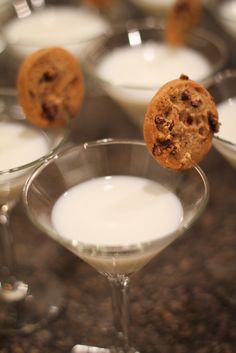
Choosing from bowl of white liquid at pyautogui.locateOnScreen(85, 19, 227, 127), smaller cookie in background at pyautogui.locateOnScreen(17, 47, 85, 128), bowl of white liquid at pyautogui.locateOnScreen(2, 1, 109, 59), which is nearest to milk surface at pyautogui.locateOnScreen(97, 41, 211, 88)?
bowl of white liquid at pyautogui.locateOnScreen(85, 19, 227, 127)

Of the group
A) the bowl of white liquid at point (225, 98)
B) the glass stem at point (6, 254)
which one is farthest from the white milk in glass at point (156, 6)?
the glass stem at point (6, 254)

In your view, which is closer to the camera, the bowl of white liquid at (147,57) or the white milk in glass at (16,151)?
the white milk in glass at (16,151)

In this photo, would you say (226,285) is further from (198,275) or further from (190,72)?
(190,72)

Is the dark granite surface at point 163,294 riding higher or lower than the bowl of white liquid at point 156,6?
lower

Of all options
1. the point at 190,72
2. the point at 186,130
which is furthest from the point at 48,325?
the point at 190,72

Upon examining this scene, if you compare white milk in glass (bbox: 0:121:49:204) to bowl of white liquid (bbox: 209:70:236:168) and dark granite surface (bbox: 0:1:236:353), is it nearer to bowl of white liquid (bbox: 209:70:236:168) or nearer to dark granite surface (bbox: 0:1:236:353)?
dark granite surface (bbox: 0:1:236:353)

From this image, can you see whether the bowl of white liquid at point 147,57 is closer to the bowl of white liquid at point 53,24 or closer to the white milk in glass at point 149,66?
the white milk in glass at point 149,66
